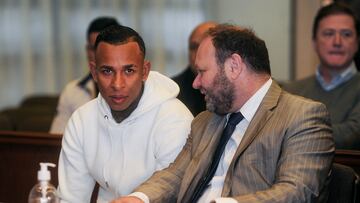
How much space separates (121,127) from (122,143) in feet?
0.21

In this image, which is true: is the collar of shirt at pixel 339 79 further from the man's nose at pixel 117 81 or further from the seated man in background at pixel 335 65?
the man's nose at pixel 117 81

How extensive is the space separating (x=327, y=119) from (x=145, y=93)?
812mm

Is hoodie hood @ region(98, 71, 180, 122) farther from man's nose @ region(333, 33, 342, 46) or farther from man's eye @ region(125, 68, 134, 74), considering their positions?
man's nose @ region(333, 33, 342, 46)

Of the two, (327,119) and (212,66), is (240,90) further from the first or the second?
Result: (327,119)

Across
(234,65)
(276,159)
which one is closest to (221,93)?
(234,65)

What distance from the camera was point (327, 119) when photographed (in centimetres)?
264

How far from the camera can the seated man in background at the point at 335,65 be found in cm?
407

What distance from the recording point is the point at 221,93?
274cm

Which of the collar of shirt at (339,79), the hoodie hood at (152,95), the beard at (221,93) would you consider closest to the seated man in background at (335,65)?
the collar of shirt at (339,79)

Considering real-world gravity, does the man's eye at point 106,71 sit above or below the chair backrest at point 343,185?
above

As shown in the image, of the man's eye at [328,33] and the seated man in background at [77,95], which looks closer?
the man's eye at [328,33]

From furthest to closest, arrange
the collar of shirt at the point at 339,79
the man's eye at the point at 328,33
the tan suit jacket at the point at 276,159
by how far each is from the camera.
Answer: the man's eye at the point at 328,33 → the collar of shirt at the point at 339,79 → the tan suit jacket at the point at 276,159

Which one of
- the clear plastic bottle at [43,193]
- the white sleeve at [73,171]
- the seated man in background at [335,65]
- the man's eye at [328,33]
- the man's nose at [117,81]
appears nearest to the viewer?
the clear plastic bottle at [43,193]

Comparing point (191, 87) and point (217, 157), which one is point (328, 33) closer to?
point (191, 87)
